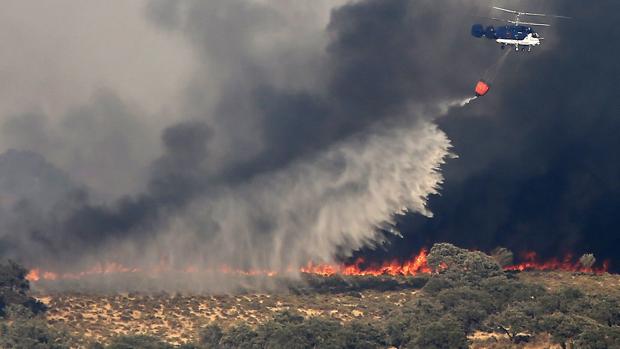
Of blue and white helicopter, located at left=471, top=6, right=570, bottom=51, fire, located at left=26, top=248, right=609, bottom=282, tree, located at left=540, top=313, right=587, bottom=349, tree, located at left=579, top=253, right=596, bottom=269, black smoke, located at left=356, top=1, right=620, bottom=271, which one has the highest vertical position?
blue and white helicopter, located at left=471, top=6, right=570, bottom=51

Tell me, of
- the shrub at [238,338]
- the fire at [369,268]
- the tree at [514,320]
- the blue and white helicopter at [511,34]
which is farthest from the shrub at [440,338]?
the blue and white helicopter at [511,34]

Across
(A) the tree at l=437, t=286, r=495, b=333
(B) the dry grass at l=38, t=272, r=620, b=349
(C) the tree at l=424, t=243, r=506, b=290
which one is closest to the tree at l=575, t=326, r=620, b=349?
(B) the dry grass at l=38, t=272, r=620, b=349

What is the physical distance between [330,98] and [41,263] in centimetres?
4185

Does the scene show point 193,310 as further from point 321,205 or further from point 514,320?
point 514,320

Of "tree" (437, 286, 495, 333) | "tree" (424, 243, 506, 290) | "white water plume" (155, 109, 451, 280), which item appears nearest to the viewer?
"tree" (437, 286, 495, 333)

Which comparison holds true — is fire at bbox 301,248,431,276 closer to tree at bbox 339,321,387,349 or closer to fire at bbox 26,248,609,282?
fire at bbox 26,248,609,282

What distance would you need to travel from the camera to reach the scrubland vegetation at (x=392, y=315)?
551 feet

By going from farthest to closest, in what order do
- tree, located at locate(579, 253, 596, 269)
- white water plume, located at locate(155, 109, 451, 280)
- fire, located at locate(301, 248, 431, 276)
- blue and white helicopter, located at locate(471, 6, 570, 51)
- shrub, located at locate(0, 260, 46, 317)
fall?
tree, located at locate(579, 253, 596, 269) < fire, located at locate(301, 248, 431, 276) < white water plume, located at locate(155, 109, 451, 280) < blue and white helicopter, located at locate(471, 6, 570, 51) < shrub, located at locate(0, 260, 46, 317)

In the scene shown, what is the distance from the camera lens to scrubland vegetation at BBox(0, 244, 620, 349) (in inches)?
A: 6614

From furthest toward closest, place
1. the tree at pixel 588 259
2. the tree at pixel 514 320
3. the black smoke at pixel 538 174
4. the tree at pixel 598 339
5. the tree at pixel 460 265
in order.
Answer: the tree at pixel 588 259 → the black smoke at pixel 538 174 → the tree at pixel 460 265 → the tree at pixel 514 320 → the tree at pixel 598 339

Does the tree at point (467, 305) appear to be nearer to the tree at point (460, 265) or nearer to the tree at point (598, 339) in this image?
the tree at point (460, 265)

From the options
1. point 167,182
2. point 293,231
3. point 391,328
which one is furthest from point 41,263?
point 391,328

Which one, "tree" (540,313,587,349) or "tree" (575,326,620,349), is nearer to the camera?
"tree" (575,326,620,349)

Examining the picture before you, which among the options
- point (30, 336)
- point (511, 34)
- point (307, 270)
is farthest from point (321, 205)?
point (30, 336)
